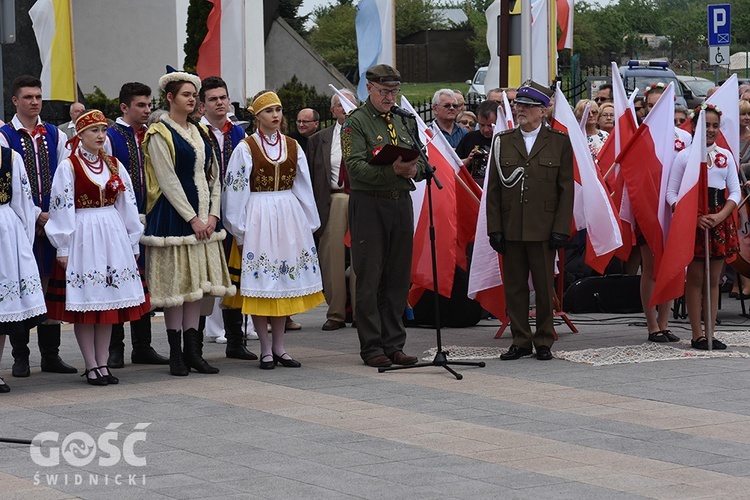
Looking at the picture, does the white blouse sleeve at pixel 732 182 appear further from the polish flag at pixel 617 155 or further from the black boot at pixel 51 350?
the black boot at pixel 51 350

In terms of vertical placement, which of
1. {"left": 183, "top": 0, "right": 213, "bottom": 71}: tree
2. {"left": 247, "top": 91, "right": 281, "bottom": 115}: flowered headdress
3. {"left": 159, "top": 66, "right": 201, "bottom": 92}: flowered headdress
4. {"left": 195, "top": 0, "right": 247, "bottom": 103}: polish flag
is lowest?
{"left": 247, "top": 91, "right": 281, "bottom": 115}: flowered headdress

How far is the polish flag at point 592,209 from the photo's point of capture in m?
10.7

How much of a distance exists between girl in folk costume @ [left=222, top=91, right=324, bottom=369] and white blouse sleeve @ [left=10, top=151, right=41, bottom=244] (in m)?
1.44

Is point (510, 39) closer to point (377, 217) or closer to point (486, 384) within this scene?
point (377, 217)

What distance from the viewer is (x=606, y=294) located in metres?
13.0

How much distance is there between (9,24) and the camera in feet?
42.5

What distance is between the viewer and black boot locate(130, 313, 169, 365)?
1041 cm

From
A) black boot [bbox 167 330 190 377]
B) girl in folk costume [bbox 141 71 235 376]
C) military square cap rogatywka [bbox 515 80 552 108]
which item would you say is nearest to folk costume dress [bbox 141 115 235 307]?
girl in folk costume [bbox 141 71 235 376]

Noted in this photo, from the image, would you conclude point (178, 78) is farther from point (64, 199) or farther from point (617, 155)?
point (617, 155)

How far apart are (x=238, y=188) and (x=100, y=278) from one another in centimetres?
125

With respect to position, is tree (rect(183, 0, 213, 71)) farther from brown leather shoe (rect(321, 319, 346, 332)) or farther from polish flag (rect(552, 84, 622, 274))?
polish flag (rect(552, 84, 622, 274))

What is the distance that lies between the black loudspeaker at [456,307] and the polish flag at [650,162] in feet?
6.30

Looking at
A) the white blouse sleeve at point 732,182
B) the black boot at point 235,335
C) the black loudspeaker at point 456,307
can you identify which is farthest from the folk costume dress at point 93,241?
the white blouse sleeve at point 732,182

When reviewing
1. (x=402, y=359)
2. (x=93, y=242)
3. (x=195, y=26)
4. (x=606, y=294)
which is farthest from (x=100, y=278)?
(x=195, y=26)
